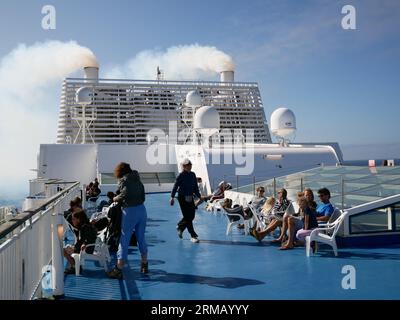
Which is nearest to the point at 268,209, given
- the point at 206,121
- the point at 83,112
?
the point at 206,121

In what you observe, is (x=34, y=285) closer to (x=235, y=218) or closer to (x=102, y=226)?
(x=102, y=226)

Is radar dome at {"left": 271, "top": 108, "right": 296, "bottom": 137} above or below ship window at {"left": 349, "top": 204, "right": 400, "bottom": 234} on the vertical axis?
above

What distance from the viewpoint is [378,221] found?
302 inches

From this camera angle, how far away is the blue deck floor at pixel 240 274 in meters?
4.76

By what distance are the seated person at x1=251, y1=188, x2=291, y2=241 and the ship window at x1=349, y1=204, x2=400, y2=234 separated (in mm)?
1158

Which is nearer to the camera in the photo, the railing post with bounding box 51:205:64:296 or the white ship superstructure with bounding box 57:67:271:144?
the railing post with bounding box 51:205:64:296

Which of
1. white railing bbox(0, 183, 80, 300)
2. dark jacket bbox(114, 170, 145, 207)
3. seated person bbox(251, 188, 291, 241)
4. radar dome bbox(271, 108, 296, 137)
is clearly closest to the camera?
white railing bbox(0, 183, 80, 300)

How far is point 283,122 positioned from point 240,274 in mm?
15879

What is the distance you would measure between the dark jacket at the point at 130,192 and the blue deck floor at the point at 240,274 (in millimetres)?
971

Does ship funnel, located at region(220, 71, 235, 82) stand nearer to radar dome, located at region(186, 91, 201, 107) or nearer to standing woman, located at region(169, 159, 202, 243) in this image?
radar dome, located at region(186, 91, 201, 107)

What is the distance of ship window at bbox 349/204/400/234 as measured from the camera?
7504 mm

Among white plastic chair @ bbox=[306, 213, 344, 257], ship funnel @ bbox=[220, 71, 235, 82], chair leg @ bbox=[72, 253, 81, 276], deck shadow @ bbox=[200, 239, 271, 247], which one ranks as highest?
ship funnel @ bbox=[220, 71, 235, 82]

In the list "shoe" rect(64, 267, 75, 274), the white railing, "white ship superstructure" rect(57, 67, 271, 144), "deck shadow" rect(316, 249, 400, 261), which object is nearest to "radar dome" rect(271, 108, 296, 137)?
"white ship superstructure" rect(57, 67, 271, 144)

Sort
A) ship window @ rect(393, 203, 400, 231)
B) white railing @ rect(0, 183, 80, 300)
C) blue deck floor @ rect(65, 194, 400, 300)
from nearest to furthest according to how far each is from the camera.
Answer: white railing @ rect(0, 183, 80, 300)
blue deck floor @ rect(65, 194, 400, 300)
ship window @ rect(393, 203, 400, 231)
